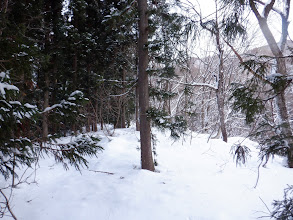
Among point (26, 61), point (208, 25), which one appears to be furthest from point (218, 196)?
point (26, 61)

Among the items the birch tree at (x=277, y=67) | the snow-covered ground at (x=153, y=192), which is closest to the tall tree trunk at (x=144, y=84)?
the snow-covered ground at (x=153, y=192)

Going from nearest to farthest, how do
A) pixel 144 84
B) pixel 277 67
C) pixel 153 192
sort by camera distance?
pixel 277 67, pixel 153 192, pixel 144 84

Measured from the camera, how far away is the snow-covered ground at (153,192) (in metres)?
3.17

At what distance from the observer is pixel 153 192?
3775 millimetres

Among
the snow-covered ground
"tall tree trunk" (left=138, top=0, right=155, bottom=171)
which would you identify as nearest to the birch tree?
the snow-covered ground

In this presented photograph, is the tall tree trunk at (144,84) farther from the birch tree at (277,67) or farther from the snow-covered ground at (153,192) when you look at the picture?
the birch tree at (277,67)

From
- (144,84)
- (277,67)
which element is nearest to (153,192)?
(144,84)

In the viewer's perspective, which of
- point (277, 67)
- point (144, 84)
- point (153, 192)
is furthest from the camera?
point (144, 84)

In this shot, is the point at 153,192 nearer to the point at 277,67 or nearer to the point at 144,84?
the point at 144,84

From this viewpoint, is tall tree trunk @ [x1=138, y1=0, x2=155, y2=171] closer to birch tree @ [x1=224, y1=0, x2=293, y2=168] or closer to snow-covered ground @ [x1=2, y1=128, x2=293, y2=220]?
snow-covered ground @ [x1=2, y1=128, x2=293, y2=220]

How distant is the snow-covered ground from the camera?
3173mm

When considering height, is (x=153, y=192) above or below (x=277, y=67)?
below

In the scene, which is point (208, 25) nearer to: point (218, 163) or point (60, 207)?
point (218, 163)

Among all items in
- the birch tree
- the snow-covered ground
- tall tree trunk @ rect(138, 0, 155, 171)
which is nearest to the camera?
the birch tree
